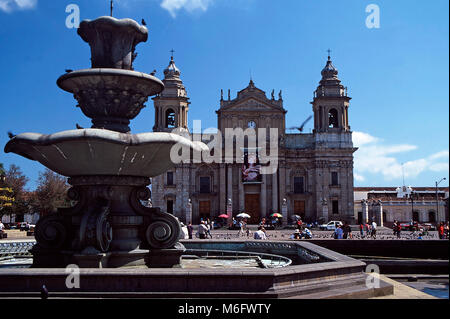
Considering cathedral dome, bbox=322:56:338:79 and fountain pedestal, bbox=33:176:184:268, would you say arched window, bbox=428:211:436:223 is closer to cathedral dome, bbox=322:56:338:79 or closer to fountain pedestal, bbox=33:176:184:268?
cathedral dome, bbox=322:56:338:79

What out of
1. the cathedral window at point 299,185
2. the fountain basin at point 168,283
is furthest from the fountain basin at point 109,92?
the cathedral window at point 299,185

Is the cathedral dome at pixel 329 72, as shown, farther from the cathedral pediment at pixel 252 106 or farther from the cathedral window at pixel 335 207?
the cathedral window at pixel 335 207

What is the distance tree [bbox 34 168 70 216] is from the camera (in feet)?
124

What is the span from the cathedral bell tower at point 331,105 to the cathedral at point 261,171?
0.32 feet

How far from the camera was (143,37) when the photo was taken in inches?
316

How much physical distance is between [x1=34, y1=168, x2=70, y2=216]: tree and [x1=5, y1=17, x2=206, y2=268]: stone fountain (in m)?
32.3

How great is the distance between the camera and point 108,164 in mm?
6949

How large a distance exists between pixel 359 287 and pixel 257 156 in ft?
122

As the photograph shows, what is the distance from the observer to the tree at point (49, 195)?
3769 centimetres

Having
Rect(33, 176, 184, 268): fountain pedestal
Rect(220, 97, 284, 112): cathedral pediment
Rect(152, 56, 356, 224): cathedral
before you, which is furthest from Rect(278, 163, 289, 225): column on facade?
Rect(33, 176, 184, 268): fountain pedestal

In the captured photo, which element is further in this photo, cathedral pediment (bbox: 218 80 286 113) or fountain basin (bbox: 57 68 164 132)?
cathedral pediment (bbox: 218 80 286 113)
